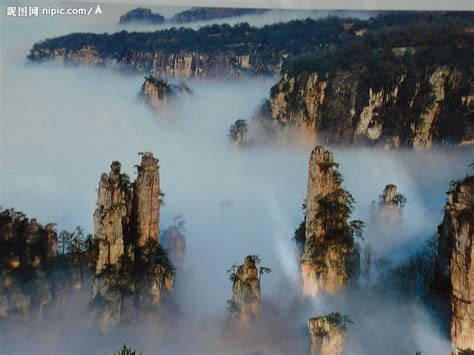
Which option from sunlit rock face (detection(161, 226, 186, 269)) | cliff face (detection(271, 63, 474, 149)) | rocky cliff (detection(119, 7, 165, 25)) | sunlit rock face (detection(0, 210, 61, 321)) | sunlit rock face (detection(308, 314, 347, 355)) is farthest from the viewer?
cliff face (detection(271, 63, 474, 149))

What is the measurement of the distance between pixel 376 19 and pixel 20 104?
2911 millimetres

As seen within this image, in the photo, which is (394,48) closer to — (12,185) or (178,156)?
(178,156)

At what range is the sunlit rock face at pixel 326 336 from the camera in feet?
18.4

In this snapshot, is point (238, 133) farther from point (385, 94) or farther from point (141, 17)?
point (385, 94)

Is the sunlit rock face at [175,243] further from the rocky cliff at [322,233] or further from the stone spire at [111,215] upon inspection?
the rocky cliff at [322,233]

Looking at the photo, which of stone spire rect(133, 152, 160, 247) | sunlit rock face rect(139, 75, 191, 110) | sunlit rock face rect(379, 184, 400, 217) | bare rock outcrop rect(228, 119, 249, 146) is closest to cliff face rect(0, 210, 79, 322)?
stone spire rect(133, 152, 160, 247)

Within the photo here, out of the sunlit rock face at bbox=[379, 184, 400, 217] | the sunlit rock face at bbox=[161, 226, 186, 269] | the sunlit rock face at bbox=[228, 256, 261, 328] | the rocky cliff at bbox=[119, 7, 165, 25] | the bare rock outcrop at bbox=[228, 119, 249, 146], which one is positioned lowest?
the sunlit rock face at bbox=[228, 256, 261, 328]

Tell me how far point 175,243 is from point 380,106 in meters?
2.07

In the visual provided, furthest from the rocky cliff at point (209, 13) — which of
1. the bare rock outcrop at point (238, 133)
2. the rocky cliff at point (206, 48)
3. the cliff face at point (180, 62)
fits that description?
the bare rock outcrop at point (238, 133)

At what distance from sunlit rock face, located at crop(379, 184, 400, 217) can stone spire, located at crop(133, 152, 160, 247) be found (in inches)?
72.1

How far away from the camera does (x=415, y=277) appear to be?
6.04 meters

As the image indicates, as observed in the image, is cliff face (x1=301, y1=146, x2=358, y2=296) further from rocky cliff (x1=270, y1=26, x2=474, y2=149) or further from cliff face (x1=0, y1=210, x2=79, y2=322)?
cliff face (x1=0, y1=210, x2=79, y2=322)

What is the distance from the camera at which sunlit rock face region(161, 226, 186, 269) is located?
608cm

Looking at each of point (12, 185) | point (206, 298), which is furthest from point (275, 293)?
point (12, 185)
